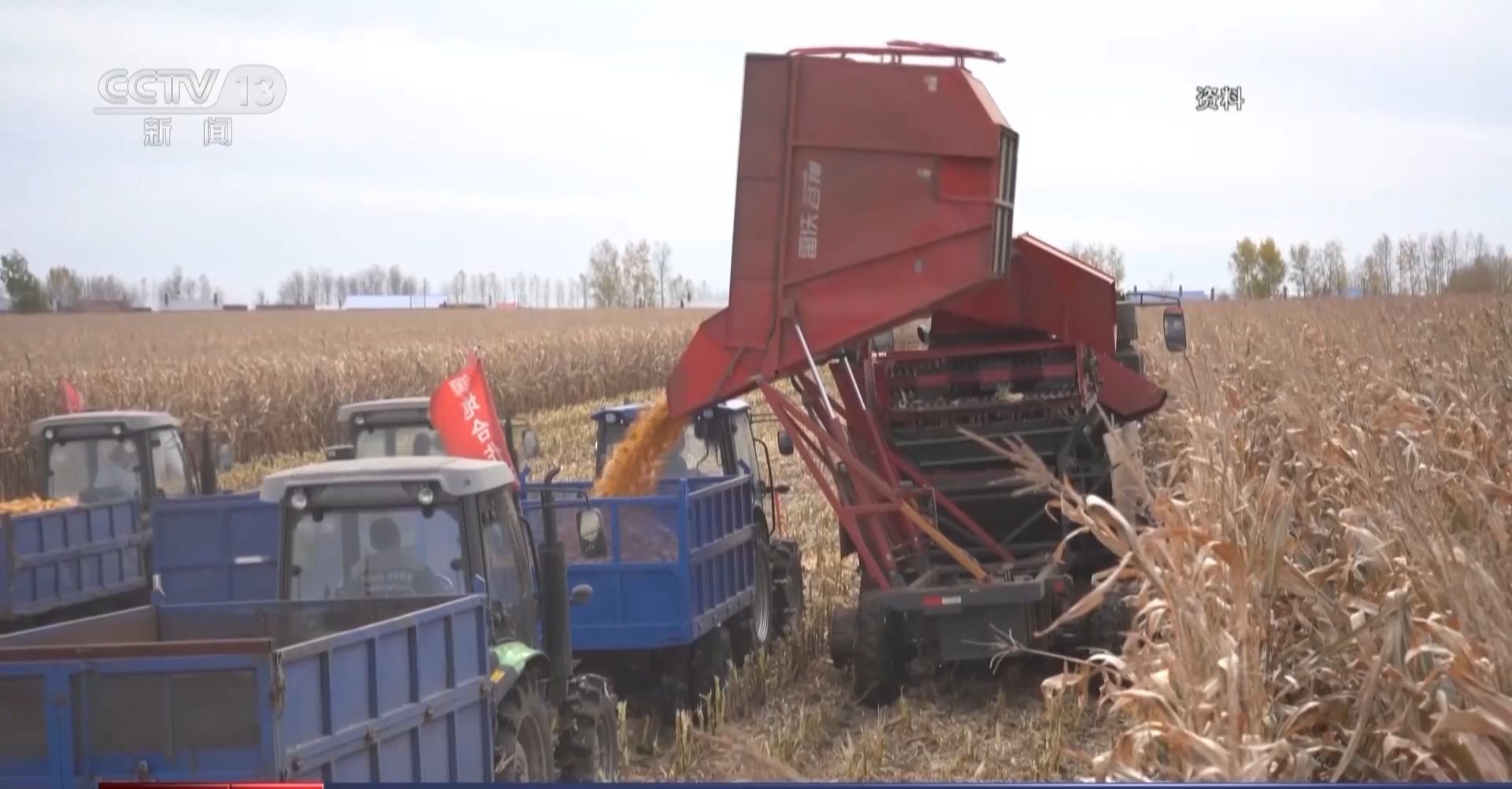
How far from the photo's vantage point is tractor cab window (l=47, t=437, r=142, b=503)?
37.2 feet

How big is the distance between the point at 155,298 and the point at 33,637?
274 cm

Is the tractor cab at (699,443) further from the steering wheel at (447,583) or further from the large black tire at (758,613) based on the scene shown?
the steering wheel at (447,583)

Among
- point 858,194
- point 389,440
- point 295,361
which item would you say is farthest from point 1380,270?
point 295,361

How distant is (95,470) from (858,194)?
5925 mm

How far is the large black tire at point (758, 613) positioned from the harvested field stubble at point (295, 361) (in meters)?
3.39

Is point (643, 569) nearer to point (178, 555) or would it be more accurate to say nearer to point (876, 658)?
point (876, 658)

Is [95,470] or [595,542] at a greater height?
[595,542]

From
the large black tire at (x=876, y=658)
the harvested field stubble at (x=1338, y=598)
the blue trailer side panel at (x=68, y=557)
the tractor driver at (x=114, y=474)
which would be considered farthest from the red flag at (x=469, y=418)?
the tractor driver at (x=114, y=474)

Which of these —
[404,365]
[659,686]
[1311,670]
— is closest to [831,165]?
[659,686]

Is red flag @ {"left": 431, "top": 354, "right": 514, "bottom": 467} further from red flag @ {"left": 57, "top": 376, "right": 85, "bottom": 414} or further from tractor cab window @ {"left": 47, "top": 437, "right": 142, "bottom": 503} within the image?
red flag @ {"left": 57, "top": 376, "right": 85, "bottom": 414}

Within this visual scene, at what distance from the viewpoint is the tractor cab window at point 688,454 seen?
1064cm

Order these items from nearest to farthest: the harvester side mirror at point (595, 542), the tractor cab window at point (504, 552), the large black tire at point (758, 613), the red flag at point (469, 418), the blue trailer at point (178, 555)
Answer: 1. the tractor cab window at point (504, 552)
2. the harvester side mirror at point (595, 542)
3. the red flag at point (469, 418)
4. the blue trailer at point (178, 555)
5. the large black tire at point (758, 613)

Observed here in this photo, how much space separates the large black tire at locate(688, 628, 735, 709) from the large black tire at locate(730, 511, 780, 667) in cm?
56

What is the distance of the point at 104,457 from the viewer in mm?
11367
